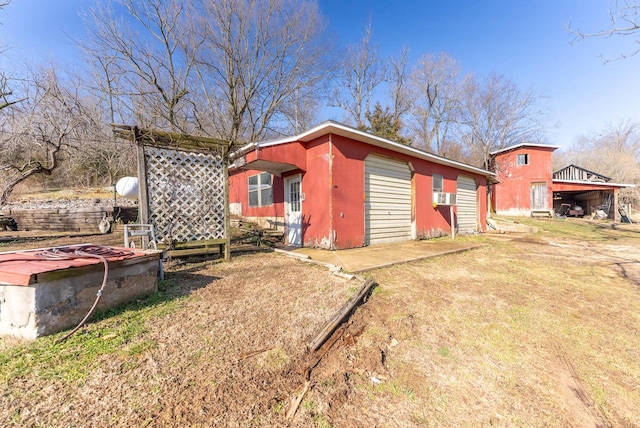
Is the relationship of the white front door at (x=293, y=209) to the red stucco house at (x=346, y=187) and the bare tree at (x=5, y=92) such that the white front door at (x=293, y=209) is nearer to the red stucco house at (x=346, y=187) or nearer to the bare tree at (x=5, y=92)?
the red stucco house at (x=346, y=187)

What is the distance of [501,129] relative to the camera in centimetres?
2028

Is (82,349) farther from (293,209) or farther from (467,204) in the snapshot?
(467,204)

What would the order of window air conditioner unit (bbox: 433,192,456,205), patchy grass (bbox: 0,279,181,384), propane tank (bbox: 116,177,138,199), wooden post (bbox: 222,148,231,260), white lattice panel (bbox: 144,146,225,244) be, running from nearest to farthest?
patchy grass (bbox: 0,279,181,384) < white lattice panel (bbox: 144,146,225,244) < wooden post (bbox: 222,148,231,260) < propane tank (bbox: 116,177,138,199) < window air conditioner unit (bbox: 433,192,456,205)

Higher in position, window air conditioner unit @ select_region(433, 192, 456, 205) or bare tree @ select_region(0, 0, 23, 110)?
bare tree @ select_region(0, 0, 23, 110)

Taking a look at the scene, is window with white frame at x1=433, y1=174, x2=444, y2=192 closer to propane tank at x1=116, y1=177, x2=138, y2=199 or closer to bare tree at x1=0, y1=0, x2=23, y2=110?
propane tank at x1=116, y1=177, x2=138, y2=199

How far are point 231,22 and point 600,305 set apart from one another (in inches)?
589

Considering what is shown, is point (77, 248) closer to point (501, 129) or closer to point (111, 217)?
point (111, 217)

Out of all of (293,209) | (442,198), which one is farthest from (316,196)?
(442,198)

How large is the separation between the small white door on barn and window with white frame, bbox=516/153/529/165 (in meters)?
1.72

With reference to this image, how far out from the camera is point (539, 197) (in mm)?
18141

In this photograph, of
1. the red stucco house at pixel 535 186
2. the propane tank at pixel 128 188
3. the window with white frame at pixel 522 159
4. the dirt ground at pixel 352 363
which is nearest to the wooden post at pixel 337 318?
the dirt ground at pixel 352 363

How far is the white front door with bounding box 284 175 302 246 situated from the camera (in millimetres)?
7150

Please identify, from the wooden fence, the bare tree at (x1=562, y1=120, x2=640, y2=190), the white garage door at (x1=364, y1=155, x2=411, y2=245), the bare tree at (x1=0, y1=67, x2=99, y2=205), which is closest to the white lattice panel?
the white garage door at (x1=364, y1=155, x2=411, y2=245)

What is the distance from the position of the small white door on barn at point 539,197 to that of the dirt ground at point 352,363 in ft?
61.2
